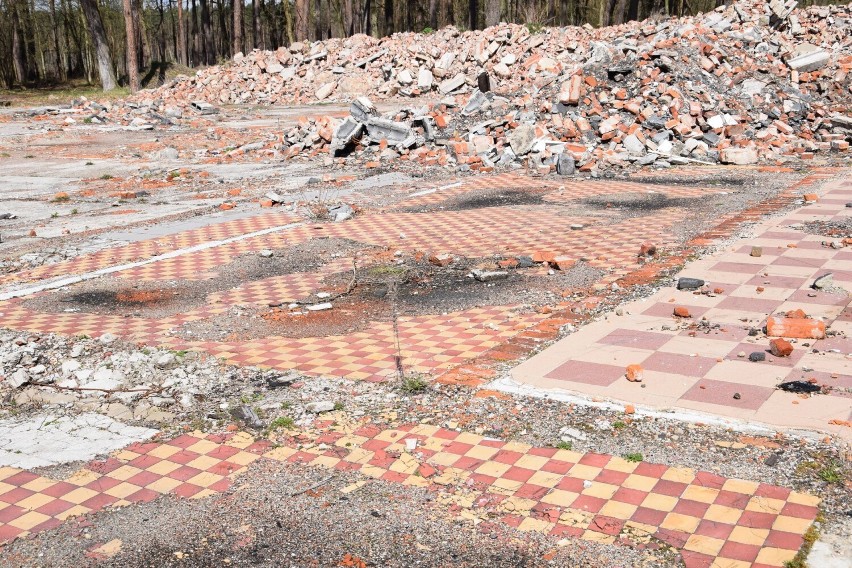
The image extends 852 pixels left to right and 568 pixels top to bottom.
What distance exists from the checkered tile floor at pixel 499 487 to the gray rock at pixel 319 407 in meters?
0.14

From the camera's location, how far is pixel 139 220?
39.2 ft

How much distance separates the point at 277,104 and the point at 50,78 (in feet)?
83.6

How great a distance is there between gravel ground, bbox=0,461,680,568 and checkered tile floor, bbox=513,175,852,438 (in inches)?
61.0

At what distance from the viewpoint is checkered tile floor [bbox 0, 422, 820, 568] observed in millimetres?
3400

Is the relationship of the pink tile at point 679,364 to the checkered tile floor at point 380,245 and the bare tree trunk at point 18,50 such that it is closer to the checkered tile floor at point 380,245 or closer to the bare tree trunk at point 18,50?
the checkered tile floor at point 380,245

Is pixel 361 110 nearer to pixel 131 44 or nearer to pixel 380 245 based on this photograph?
pixel 380 245

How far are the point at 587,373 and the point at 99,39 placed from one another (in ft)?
133

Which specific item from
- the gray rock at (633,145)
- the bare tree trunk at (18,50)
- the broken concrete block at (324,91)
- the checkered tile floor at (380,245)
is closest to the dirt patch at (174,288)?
the checkered tile floor at (380,245)

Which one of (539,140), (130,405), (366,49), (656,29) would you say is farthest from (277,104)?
(130,405)

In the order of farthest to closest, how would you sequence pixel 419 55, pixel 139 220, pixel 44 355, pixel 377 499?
pixel 419 55 < pixel 139 220 < pixel 44 355 < pixel 377 499

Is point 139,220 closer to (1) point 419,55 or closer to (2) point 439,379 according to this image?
(2) point 439,379

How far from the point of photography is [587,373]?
203 inches

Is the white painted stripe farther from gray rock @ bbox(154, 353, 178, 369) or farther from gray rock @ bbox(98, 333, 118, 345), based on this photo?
gray rock @ bbox(154, 353, 178, 369)

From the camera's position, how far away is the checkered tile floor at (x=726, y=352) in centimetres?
459
